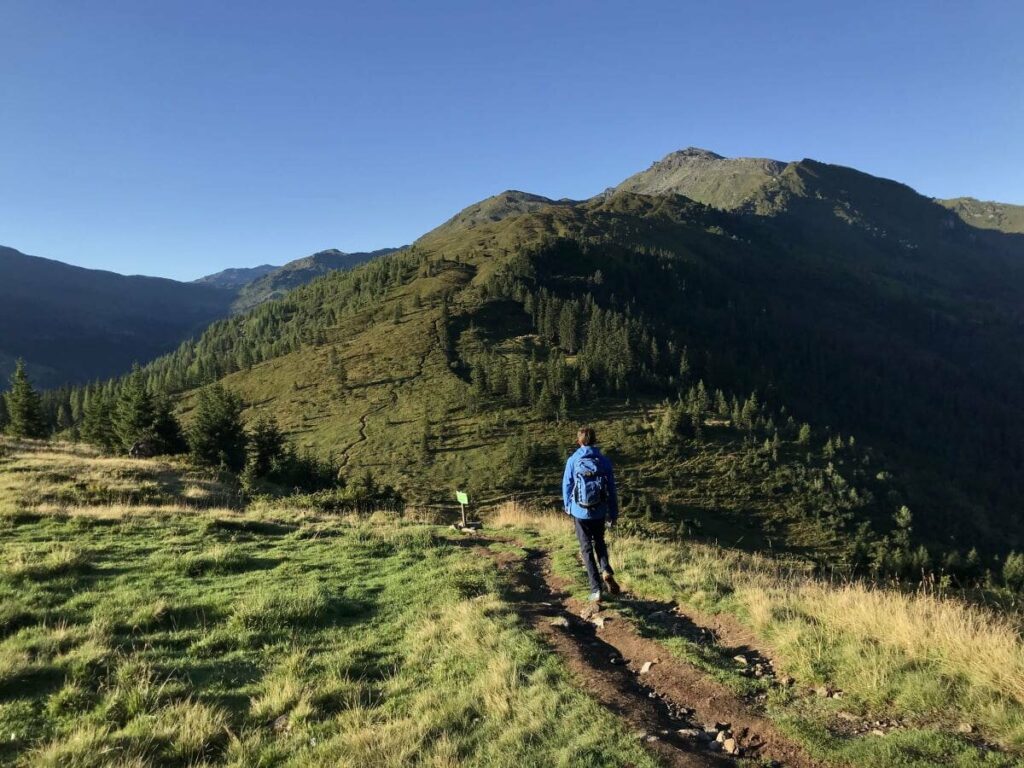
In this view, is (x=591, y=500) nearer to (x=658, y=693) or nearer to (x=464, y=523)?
(x=658, y=693)

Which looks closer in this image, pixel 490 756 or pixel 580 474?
pixel 490 756

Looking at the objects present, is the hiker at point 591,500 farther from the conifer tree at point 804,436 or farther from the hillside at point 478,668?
the conifer tree at point 804,436

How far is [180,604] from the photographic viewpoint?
10.4 m

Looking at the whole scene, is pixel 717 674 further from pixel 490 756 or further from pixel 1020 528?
pixel 1020 528

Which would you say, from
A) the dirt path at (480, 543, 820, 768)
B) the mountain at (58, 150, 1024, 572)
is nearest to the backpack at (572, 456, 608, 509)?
the dirt path at (480, 543, 820, 768)

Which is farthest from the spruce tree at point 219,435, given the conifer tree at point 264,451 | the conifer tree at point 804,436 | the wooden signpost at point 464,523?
the conifer tree at point 804,436

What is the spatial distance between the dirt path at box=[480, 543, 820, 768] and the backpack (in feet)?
6.80

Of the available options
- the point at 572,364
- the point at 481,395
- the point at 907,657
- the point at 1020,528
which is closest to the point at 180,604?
the point at 907,657

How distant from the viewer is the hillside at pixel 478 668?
5.74 m

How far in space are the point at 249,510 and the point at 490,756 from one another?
20238mm

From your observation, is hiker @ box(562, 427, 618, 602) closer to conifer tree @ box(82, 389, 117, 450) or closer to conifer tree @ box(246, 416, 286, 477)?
conifer tree @ box(246, 416, 286, 477)

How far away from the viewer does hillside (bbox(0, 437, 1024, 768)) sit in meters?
5.74

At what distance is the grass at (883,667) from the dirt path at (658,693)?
0.29m

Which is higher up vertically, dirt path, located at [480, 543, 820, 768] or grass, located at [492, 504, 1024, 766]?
grass, located at [492, 504, 1024, 766]
